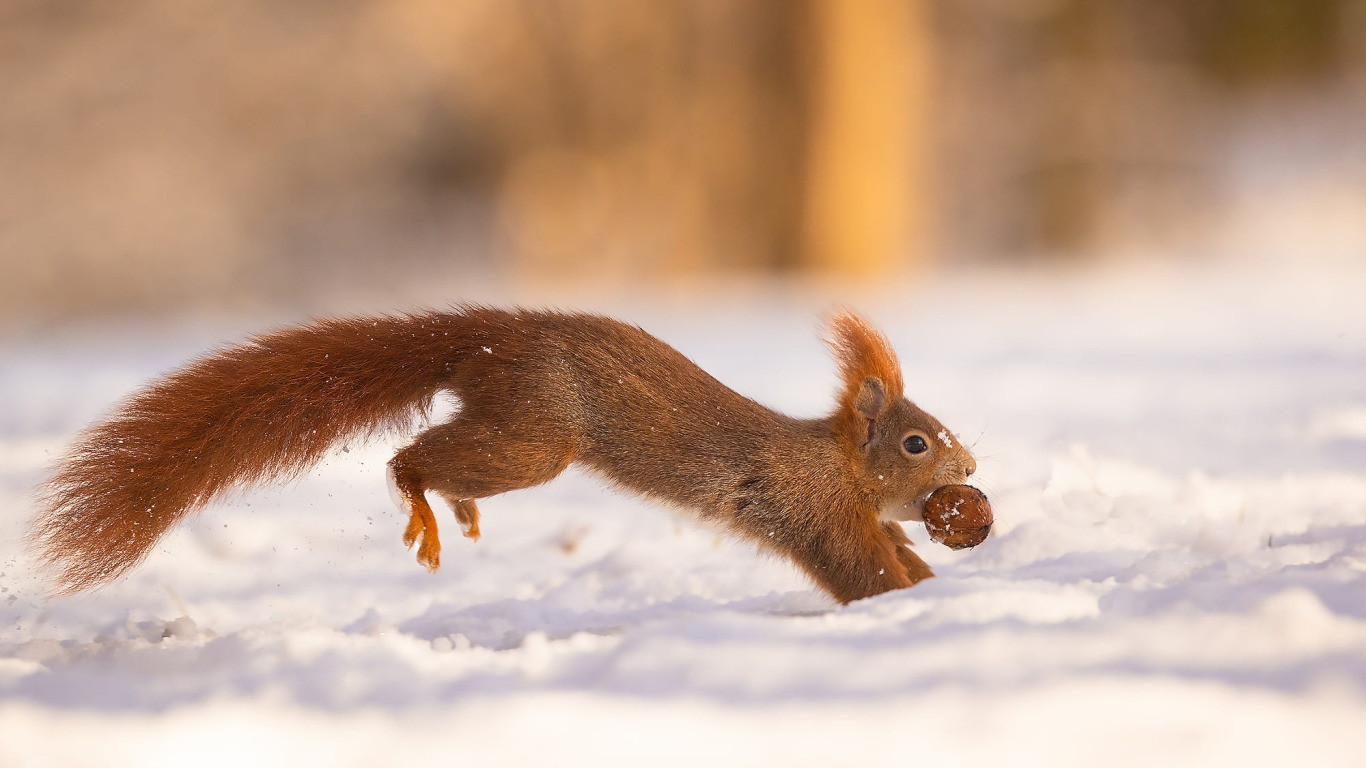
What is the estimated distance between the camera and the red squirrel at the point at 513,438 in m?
1.97

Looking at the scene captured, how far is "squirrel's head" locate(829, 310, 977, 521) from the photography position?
8.06 feet

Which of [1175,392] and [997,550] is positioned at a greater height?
[1175,392]

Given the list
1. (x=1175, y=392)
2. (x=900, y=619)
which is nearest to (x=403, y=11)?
(x=1175, y=392)

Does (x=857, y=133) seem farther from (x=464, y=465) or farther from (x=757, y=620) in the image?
(x=757, y=620)

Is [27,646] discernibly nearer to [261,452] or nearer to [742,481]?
[261,452]

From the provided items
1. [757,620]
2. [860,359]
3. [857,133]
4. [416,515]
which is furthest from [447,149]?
[757,620]

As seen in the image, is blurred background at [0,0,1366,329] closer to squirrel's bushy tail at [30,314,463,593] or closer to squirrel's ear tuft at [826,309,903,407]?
squirrel's ear tuft at [826,309,903,407]

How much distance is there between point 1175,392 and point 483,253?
8570mm

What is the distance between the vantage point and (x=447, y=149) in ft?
37.5

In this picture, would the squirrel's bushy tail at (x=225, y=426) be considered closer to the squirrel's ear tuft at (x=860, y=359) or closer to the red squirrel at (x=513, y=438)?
the red squirrel at (x=513, y=438)

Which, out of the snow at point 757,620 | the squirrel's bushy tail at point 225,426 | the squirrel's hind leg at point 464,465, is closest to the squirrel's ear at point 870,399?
the snow at point 757,620

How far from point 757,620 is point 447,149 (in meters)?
10.4

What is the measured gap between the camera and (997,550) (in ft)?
7.64

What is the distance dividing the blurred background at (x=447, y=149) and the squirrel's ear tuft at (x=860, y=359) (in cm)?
648
